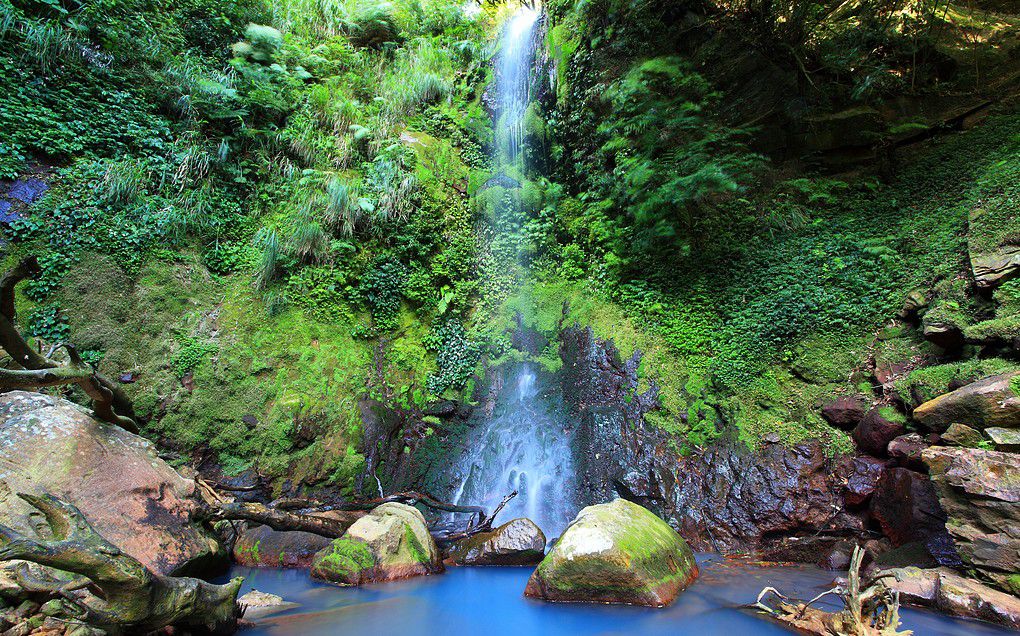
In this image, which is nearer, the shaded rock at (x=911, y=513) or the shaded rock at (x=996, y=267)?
the shaded rock at (x=911, y=513)

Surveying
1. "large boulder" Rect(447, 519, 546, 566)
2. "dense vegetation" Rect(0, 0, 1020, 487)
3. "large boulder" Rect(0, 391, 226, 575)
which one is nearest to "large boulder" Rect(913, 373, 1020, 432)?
"dense vegetation" Rect(0, 0, 1020, 487)

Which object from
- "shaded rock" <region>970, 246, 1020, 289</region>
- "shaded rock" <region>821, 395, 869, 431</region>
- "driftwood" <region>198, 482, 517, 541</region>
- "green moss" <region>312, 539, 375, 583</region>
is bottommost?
"green moss" <region>312, 539, 375, 583</region>

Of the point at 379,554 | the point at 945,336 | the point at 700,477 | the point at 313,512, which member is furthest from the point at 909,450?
the point at 313,512

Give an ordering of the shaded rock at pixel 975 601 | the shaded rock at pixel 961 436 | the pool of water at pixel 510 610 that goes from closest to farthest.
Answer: the shaded rock at pixel 975 601, the pool of water at pixel 510 610, the shaded rock at pixel 961 436

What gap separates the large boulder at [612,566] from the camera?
3.94 metres

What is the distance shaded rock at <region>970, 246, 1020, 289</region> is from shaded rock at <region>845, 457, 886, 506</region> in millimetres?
2420

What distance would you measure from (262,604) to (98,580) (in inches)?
89.3

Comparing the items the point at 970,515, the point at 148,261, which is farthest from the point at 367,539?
the point at 148,261

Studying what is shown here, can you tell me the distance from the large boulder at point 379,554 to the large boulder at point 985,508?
5.25 m

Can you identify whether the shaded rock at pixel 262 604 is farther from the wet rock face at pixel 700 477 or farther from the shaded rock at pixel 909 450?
the shaded rock at pixel 909 450

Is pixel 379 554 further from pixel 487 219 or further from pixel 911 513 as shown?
pixel 487 219

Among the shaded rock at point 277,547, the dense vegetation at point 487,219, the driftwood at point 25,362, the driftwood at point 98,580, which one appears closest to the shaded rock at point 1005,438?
the dense vegetation at point 487,219

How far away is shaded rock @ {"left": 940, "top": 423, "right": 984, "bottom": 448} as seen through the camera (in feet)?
13.0

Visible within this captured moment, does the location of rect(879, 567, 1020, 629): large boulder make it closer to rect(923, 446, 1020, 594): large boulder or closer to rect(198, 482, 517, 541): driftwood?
rect(923, 446, 1020, 594): large boulder
